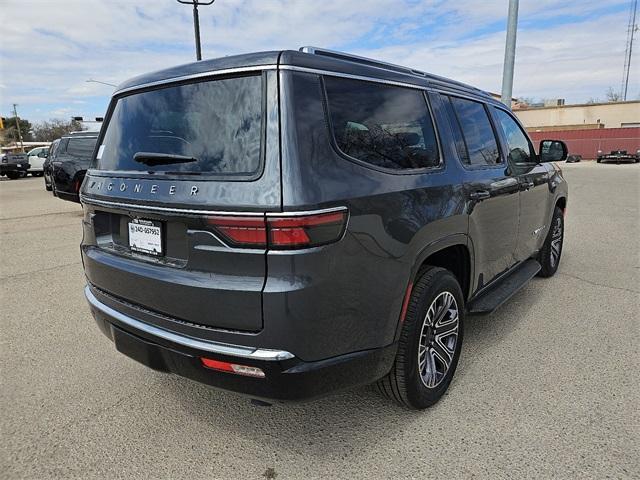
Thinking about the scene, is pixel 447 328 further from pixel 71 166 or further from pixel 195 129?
pixel 71 166

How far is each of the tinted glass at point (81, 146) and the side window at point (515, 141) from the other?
982cm

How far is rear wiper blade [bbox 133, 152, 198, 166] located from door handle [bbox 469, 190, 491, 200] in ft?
6.08

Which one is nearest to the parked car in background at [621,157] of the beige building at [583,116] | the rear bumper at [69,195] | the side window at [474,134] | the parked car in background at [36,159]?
the beige building at [583,116]

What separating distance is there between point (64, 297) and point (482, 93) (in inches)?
184

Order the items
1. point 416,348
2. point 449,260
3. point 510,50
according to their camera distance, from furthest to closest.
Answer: point 510,50 < point 449,260 < point 416,348

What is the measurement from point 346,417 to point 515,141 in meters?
3.00

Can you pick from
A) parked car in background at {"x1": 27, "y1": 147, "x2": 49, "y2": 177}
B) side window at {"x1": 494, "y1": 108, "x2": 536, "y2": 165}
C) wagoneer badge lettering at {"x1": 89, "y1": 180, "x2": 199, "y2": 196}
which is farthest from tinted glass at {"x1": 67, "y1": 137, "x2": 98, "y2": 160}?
parked car in background at {"x1": 27, "y1": 147, "x2": 49, "y2": 177}

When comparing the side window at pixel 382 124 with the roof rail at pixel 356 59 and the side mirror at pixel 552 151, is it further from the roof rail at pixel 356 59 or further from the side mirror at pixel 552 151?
the side mirror at pixel 552 151

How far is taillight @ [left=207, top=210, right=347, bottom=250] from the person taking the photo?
1841mm

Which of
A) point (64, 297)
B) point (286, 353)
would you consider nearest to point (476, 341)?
point (286, 353)

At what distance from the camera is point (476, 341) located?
370cm

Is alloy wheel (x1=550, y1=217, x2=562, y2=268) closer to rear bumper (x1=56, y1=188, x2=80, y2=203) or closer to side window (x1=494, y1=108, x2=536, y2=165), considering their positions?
side window (x1=494, y1=108, x2=536, y2=165)

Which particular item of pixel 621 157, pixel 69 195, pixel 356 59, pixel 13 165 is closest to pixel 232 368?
pixel 356 59

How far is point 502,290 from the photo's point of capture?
3668mm
